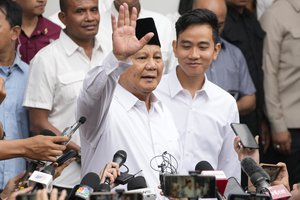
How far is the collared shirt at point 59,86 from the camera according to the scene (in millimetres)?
8305

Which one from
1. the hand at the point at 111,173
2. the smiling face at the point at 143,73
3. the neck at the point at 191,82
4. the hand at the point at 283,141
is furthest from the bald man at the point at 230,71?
the hand at the point at 111,173

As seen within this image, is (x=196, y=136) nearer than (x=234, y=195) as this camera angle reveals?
No

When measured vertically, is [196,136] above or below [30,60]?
below

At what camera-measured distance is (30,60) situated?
887 centimetres

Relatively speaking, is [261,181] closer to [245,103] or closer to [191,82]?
[191,82]

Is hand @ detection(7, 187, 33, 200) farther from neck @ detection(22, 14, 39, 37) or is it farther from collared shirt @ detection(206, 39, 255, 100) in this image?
collared shirt @ detection(206, 39, 255, 100)

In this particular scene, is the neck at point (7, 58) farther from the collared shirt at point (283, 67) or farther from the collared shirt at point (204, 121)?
the collared shirt at point (283, 67)

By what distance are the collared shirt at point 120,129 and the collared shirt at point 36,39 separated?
1.67 meters

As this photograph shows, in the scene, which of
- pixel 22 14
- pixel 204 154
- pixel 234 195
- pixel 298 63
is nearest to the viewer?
pixel 234 195

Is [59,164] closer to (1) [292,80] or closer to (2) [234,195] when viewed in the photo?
(2) [234,195]

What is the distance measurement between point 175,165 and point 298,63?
291 cm

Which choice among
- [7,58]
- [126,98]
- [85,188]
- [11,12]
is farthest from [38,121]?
[85,188]

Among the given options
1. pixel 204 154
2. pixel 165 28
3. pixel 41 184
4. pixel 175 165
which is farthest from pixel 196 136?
pixel 41 184

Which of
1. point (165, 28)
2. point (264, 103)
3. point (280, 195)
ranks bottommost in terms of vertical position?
point (280, 195)
